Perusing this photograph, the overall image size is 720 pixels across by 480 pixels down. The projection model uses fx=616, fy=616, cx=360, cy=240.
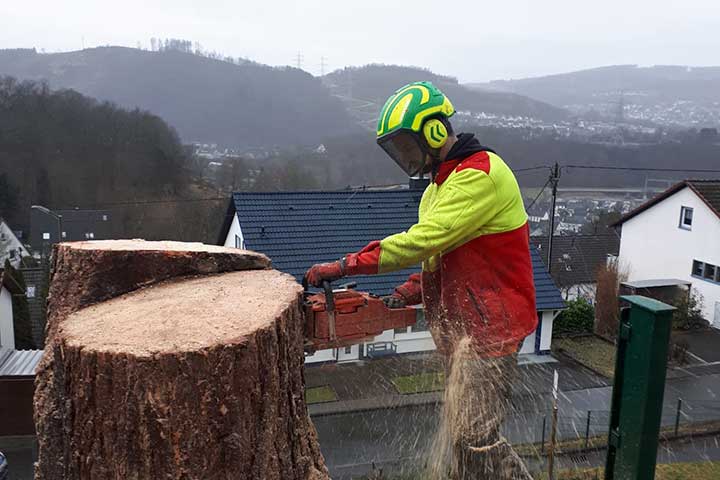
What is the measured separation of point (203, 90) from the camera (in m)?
47.8

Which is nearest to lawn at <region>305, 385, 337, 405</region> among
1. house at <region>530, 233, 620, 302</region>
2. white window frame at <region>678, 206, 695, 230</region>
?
house at <region>530, 233, 620, 302</region>

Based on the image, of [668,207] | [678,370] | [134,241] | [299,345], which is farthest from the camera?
[668,207]

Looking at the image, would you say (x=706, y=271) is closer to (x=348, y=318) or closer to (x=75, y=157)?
(x=348, y=318)

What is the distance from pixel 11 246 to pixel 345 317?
88.1 ft

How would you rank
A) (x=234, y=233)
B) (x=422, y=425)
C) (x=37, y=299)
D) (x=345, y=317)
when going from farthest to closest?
(x=37, y=299)
(x=234, y=233)
(x=422, y=425)
(x=345, y=317)

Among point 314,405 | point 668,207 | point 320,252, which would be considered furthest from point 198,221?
point 668,207

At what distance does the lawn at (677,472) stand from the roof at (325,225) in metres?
4.63

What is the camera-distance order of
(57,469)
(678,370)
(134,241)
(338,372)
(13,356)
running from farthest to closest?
(678,370)
(338,372)
(13,356)
(134,241)
(57,469)

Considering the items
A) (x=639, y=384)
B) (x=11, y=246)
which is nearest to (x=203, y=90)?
(x=11, y=246)

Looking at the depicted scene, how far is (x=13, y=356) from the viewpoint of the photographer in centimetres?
1127

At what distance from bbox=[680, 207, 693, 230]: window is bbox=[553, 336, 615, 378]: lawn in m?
5.34

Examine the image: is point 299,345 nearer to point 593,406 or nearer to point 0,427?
point 0,427

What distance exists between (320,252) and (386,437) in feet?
13.0

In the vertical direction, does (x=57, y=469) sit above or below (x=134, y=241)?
below
